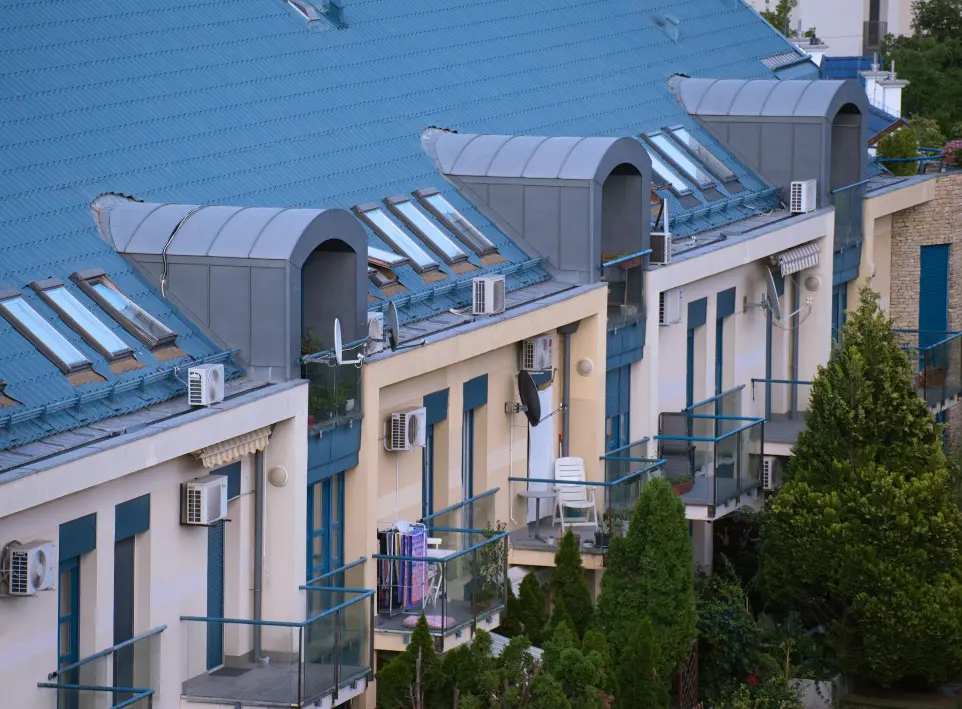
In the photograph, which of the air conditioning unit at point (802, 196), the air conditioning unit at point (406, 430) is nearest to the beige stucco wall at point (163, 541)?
the air conditioning unit at point (406, 430)

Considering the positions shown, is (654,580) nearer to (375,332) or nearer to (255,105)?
(375,332)

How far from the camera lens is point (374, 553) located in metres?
30.6

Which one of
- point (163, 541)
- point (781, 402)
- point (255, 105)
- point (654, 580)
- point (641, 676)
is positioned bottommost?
point (641, 676)

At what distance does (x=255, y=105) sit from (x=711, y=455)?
31.9 ft

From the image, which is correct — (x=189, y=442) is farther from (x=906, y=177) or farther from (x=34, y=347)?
(x=906, y=177)

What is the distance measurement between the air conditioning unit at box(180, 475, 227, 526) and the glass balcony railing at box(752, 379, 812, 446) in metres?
18.1

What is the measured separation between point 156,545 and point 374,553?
15.4 feet

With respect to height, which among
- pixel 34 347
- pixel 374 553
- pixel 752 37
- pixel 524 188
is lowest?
pixel 374 553

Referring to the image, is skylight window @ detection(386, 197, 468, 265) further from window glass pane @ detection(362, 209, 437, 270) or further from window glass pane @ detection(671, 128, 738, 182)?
window glass pane @ detection(671, 128, 738, 182)

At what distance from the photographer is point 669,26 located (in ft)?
158

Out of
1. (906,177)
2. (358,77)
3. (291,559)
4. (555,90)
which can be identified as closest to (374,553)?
(291,559)

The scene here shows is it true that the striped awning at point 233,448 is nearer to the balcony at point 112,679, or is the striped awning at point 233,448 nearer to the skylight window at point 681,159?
the balcony at point 112,679

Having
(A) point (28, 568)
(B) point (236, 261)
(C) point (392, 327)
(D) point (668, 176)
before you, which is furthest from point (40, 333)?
(D) point (668, 176)

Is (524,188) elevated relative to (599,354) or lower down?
elevated
